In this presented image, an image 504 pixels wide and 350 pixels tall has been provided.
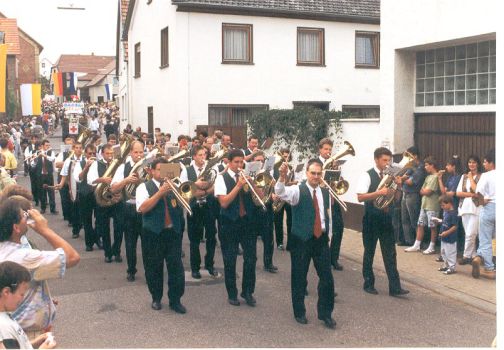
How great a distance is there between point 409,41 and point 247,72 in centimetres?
1040

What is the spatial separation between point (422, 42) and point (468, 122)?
1.66 m

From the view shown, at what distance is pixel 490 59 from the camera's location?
11.7 m

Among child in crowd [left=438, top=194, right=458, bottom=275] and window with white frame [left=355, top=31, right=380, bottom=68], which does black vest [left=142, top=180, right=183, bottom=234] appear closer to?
child in crowd [left=438, top=194, right=458, bottom=275]

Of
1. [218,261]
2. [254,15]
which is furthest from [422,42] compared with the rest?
[254,15]

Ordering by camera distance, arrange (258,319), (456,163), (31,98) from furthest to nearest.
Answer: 1. (31,98)
2. (456,163)
3. (258,319)

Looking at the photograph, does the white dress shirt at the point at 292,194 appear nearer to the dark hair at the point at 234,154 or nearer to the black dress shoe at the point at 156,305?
the dark hair at the point at 234,154

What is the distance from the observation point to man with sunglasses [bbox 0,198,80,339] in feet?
15.4

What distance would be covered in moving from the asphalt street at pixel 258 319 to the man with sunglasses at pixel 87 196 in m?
2.20

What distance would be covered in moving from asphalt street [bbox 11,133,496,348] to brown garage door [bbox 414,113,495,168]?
315 cm

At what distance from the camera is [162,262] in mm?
8461

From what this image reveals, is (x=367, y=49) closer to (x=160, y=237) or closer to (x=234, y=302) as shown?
(x=234, y=302)

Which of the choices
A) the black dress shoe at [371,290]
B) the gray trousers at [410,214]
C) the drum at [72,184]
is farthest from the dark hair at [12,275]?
the drum at [72,184]

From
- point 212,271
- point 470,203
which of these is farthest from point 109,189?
point 470,203

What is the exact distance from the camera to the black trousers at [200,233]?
10305 mm
